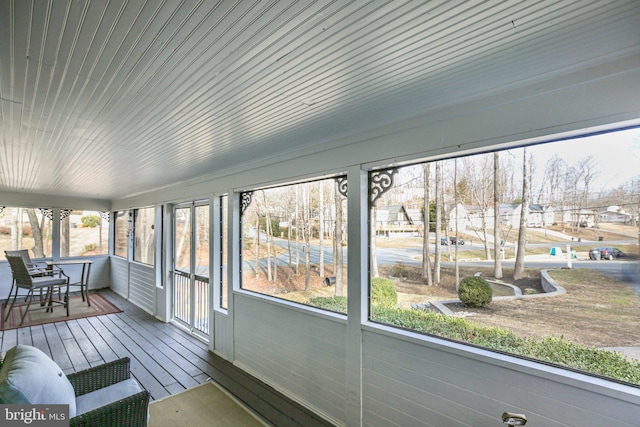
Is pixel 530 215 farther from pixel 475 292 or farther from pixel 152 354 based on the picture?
pixel 152 354

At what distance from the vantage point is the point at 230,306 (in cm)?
380

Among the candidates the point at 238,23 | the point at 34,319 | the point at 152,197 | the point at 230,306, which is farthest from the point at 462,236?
the point at 34,319

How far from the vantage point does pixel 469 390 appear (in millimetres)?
1781

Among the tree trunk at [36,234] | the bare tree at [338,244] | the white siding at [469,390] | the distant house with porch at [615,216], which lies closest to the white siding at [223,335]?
the bare tree at [338,244]

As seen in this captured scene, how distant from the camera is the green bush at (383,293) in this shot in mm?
2355

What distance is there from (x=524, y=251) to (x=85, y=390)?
9.97 feet

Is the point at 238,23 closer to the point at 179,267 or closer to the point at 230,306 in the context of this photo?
the point at 230,306

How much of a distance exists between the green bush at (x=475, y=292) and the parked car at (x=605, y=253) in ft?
1.78

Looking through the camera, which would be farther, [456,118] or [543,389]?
[456,118]

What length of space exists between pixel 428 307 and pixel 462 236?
565 millimetres

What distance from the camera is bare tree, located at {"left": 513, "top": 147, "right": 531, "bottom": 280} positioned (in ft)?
5.70

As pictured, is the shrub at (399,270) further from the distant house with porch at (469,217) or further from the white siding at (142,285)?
the white siding at (142,285)

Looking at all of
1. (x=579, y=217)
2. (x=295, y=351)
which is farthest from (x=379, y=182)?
(x=295, y=351)

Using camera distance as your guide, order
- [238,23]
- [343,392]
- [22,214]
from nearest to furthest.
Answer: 1. [238,23]
2. [343,392]
3. [22,214]
